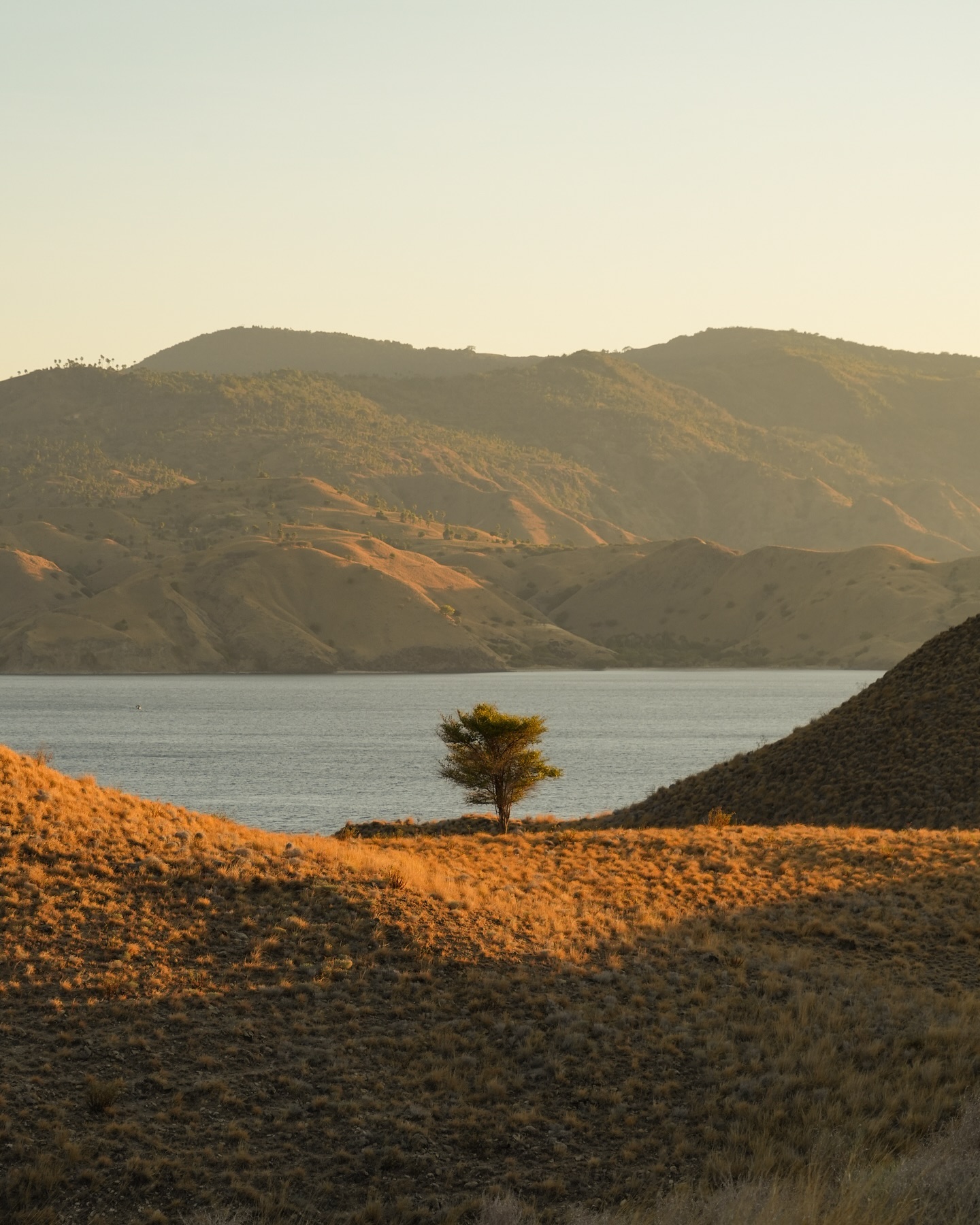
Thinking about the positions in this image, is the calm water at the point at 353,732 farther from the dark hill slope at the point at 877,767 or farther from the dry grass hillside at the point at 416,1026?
the dry grass hillside at the point at 416,1026

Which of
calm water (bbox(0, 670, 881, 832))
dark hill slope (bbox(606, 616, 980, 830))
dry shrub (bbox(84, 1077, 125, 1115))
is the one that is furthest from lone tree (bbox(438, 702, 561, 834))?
dry shrub (bbox(84, 1077, 125, 1115))

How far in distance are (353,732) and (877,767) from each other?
8095 centimetres

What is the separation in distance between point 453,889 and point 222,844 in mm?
3467

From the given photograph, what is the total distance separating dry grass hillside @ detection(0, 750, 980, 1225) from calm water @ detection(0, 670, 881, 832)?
1434 inches

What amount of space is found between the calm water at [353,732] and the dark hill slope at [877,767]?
20.3 meters

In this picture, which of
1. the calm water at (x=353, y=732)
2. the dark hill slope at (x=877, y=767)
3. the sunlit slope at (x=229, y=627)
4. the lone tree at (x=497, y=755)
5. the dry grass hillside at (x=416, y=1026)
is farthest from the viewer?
the sunlit slope at (x=229, y=627)

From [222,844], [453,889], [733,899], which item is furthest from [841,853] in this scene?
→ [222,844]

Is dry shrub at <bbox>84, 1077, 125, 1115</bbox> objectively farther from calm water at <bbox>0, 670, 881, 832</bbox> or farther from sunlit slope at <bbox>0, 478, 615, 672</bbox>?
sunlit slope at <bbox>0, 478, 615, 672</bbox>

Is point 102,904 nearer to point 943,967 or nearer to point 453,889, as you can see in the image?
point 453,889

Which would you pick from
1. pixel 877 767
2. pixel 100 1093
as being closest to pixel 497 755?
pixel 877 767

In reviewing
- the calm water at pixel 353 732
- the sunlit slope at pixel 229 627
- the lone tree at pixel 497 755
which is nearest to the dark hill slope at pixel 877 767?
the lone tree at pixel 497 755

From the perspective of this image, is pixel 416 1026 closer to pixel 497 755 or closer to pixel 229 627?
pixel 497 755

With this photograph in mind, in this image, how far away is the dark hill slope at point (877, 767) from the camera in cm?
3494

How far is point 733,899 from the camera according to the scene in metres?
21.7
